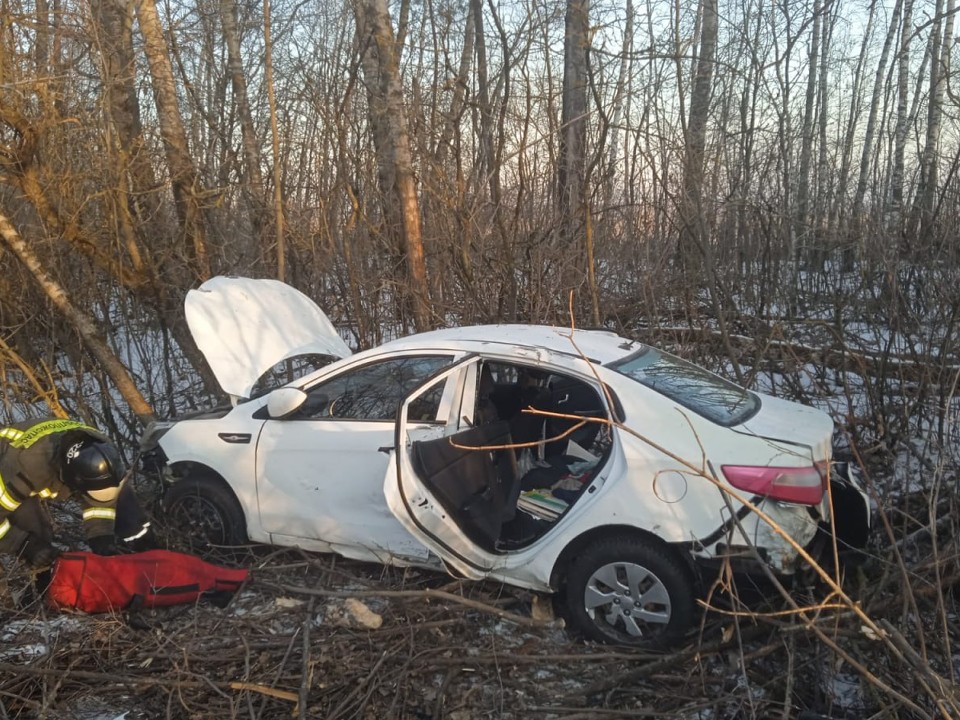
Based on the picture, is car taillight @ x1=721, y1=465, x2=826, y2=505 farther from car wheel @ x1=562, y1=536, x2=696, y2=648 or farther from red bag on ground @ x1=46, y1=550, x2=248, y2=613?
red bag on ground @ x1=46, y1=550, x2=248, y2=613

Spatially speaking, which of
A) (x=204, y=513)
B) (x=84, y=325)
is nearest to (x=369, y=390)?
(x=204, y=513)

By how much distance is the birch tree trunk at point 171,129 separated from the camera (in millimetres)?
7496

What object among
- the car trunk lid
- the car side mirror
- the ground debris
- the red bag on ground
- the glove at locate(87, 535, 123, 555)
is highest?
the car side mirror

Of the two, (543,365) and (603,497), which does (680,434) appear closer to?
(603,497)

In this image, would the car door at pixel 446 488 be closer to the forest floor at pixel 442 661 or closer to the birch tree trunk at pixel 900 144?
the forest floor at pixel 442 661

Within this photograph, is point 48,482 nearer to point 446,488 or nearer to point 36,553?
point 36,553

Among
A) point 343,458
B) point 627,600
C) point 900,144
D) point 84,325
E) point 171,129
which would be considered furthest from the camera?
point 900,144

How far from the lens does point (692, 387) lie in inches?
162

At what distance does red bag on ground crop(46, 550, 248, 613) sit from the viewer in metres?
4.12

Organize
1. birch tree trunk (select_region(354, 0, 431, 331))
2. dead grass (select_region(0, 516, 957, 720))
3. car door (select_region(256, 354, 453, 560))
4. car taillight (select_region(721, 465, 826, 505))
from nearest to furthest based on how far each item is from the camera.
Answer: dead grass (select_region(0, 516, 957, 720)), car taillight (select_region(721, 465, 826, 505)), car door (select_region(256, 354, 453, 560)), birch tree trunk (select_region(354, 0, 431, 331))

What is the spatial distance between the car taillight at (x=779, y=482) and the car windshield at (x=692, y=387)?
1.07 ft

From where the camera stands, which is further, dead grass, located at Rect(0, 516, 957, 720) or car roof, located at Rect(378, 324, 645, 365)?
car roof, located at Rect(378, 324, 645, 365)

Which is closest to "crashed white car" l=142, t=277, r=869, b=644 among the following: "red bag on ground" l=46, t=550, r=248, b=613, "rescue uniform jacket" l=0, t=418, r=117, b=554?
"red bag on ground" l=46, t=550, r=248, b=613

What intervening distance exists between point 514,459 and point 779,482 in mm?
1645
